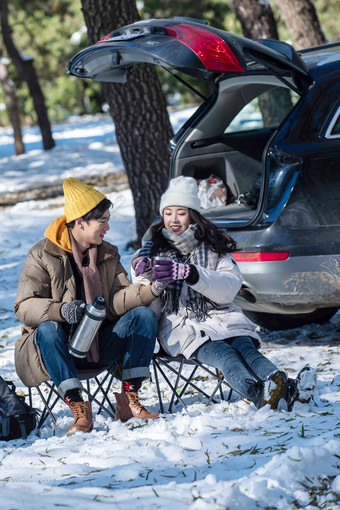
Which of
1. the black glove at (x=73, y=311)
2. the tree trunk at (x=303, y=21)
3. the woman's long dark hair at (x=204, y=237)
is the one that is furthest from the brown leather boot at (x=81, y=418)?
the tree trunk at (x=303, y=21)

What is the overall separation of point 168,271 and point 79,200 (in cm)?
63

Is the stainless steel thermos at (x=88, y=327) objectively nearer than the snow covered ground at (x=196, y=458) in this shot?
No

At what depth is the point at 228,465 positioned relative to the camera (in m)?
3.34

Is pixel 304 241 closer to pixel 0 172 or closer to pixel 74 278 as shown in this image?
pixel 74 278

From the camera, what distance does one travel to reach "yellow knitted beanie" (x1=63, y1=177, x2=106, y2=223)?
421cm

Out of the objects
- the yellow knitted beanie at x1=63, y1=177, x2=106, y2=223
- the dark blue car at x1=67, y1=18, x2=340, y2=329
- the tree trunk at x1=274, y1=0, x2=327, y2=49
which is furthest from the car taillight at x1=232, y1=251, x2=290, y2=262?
the tree trunk at x1=274, y1=0, x2=327, y2=49

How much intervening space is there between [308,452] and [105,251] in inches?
67.4

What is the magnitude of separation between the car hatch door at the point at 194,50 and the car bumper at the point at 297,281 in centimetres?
114

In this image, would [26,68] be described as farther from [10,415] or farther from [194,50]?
[10,415]

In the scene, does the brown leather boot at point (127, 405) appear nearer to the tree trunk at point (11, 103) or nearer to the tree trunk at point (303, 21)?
the tree trunk at point (303, 21)

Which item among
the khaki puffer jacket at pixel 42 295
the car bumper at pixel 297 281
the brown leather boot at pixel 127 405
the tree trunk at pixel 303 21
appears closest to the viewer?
the khaki puffer jacket at pixel 42 295

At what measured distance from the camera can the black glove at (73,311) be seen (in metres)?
4.01

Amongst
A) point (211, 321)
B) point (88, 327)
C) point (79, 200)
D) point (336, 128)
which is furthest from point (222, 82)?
point (88, 327)

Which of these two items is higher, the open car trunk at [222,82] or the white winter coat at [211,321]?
the open car trunk at [222,82]
